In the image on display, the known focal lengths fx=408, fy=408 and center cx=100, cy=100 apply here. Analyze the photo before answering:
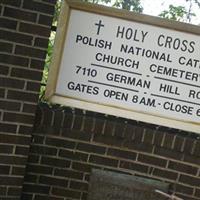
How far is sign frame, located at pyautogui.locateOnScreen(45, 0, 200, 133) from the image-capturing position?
359 centimetres

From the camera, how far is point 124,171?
3744 mm

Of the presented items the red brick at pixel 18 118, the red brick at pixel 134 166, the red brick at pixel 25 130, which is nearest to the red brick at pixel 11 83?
the red brick at pixel 18 118

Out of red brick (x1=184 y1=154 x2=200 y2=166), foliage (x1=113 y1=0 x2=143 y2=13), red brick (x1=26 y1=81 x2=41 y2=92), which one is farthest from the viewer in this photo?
foliage (x1=113 y1=0 x2=143 y2=13)

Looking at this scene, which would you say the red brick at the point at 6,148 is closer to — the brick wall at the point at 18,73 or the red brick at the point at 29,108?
the brick wall at the point at 18,73

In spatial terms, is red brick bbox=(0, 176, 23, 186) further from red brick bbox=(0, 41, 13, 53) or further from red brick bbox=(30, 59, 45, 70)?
red brick bbox=(0, 41, 13, 53)

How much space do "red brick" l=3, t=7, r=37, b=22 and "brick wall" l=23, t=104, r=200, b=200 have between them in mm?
795

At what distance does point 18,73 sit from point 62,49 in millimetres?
472

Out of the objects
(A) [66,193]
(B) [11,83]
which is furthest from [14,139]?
(A) [66,193]

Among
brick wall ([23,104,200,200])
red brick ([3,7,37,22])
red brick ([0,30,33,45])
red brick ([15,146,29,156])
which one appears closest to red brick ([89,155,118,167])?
brick wall ([23,104,200,200])

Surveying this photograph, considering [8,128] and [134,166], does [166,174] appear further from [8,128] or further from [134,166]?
[8,128]

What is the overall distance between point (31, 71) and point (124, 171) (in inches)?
48.8

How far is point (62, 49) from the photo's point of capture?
3648mm

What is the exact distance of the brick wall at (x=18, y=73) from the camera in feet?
11.1

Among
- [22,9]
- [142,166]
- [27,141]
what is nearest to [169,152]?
[142,166]
